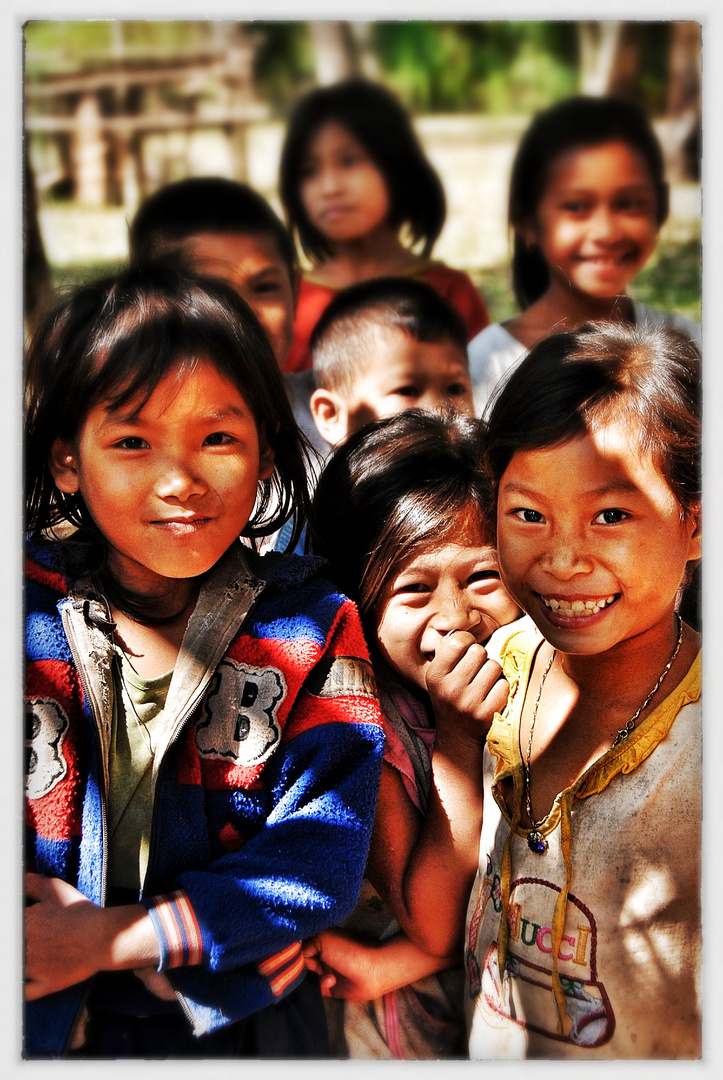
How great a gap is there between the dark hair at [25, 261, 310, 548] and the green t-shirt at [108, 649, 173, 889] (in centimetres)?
32

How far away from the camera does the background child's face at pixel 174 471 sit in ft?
5.03

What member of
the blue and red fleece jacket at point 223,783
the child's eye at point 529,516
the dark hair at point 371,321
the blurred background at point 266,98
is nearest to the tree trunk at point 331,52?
the blurred background at point 266,98

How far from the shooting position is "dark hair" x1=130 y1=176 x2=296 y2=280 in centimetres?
216

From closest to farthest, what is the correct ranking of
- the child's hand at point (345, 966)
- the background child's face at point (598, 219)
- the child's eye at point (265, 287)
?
1. the child's hand at point (345, 966)
2. the background child's face at point (598, 219)
3. the child's eye at point (265, 287)

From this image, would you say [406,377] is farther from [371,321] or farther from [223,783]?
[223,783]

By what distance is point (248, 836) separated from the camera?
1.55 meters

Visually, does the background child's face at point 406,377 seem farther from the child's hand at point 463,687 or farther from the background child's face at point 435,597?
the child's hand at point 463,687

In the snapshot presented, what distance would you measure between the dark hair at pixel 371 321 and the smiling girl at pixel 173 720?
0.63m

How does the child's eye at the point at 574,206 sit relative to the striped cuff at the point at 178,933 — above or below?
above

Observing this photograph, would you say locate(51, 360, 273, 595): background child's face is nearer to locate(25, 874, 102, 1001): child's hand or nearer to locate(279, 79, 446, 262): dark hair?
locate(25, 874, 102, 1001): child's hand

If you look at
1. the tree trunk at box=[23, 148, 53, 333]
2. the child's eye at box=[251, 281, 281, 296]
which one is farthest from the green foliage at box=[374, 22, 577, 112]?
the tree trunk at box=[23, 148, 53, 333]

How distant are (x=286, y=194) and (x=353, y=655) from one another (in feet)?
3.95

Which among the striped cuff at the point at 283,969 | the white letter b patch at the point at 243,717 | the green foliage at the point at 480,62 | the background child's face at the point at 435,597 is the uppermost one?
the green foliage at the point at 480,62

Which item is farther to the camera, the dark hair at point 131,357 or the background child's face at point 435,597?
the background child's face at point 435,597
